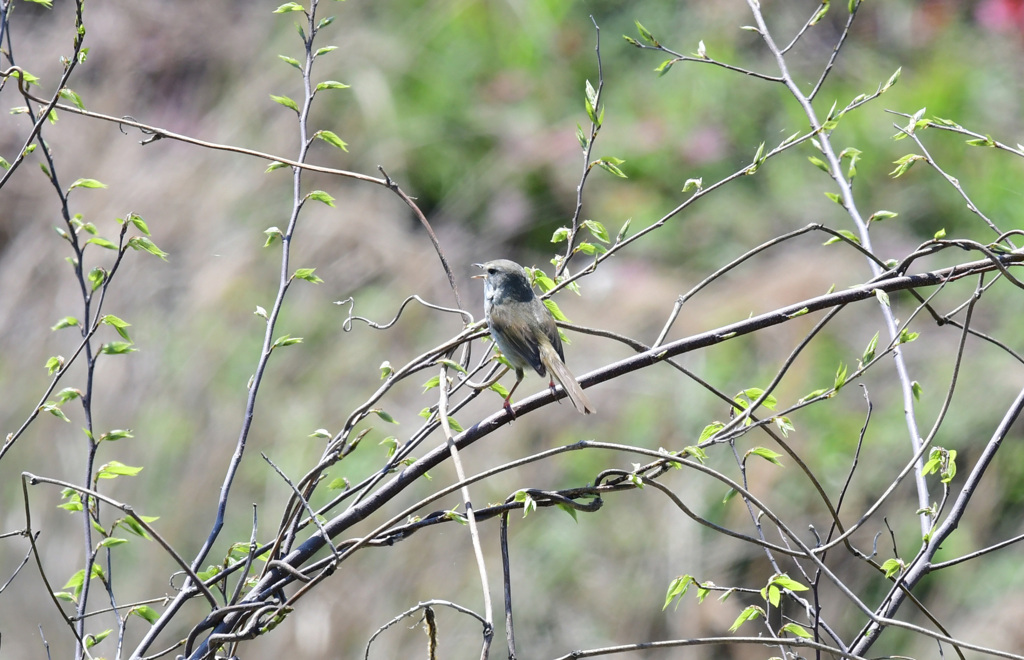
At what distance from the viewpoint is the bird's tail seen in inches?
112

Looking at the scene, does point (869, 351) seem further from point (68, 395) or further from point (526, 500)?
point (68, 395)

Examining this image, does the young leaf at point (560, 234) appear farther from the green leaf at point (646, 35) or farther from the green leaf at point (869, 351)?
the green leaf at point (869, 351)

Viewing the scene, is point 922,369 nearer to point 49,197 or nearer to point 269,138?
point 269,138

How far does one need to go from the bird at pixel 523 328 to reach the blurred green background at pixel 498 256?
1.64 meters

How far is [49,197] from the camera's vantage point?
27.3 ft

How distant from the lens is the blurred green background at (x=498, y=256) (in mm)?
5617

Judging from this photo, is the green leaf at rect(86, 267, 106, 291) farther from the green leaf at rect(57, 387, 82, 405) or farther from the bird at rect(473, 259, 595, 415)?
the bird at rect(473, 259, 595, 415)

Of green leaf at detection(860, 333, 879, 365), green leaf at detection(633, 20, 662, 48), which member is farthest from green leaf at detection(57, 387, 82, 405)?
green leaf at detection(860, 333, 879, 365)

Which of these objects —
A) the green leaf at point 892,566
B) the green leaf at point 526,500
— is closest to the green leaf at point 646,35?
the green leaf at point 526,500

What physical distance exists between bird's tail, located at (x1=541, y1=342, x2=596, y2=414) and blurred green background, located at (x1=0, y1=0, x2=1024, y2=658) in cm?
168

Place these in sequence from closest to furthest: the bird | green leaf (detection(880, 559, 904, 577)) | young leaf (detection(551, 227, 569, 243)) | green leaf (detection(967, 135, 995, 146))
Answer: green leaf (detection(880, 559, 904, 577))
green leaf (detection(967, 135, 995, 146))
young leaf (detection(551, 227, 569, 243))
the bird

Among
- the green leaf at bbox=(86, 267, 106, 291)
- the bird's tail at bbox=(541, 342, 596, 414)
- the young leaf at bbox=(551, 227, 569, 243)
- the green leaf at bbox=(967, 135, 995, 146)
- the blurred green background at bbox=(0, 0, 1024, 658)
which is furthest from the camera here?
the blurred green background at bbox=(0, 0, 1024, 658)

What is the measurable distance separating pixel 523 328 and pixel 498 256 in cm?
431

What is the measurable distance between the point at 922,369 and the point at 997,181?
172 cm
